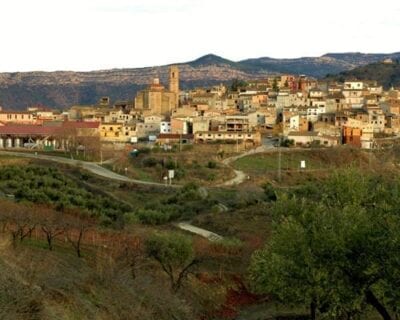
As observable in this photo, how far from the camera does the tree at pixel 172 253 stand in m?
23.6

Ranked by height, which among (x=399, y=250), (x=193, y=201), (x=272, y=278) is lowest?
(x=193, y=201)

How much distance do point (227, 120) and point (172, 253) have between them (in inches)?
1926

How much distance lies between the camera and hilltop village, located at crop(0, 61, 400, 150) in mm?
68000

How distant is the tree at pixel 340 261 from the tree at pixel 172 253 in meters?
4.75

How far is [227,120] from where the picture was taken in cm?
7175

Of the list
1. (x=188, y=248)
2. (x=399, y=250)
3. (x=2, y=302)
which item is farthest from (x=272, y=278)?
(x=2, y=302)

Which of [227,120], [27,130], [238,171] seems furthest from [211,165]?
[27,130]

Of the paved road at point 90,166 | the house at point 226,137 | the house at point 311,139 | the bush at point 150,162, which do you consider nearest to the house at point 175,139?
the house at point 226,137

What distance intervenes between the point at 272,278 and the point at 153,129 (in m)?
57.4

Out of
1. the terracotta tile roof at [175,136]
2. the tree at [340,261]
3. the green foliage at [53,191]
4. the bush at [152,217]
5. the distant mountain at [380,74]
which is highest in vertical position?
the distant mountain at [380,74]

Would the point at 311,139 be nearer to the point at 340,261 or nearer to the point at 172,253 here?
the point at 172,253

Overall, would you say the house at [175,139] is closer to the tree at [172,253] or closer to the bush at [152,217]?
the bush at [152,217]

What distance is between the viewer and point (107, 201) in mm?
42656

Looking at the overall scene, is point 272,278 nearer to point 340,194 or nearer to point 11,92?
point 340,194
